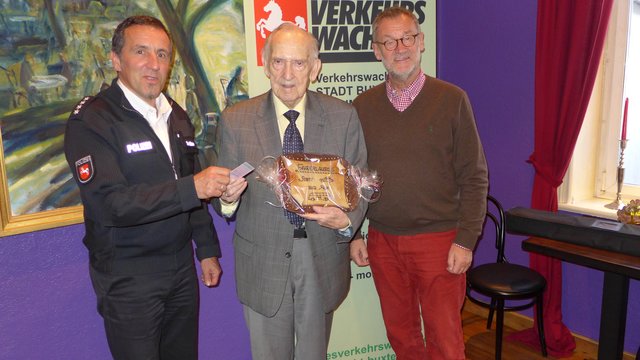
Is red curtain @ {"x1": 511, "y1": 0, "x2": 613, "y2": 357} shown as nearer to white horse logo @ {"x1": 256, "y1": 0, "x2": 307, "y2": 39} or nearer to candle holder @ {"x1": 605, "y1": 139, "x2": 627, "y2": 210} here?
candle holder @ {"x1": 605, "y1": 139, "x2": 627, "y2": 210}

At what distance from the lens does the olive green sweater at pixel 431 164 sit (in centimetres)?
241

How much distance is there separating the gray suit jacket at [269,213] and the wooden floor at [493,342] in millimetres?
1872

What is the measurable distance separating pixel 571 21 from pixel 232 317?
9.38 ft

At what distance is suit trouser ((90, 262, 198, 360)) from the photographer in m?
1.94

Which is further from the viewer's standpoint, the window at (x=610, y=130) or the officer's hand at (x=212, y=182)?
the window at (x=610, y=130)

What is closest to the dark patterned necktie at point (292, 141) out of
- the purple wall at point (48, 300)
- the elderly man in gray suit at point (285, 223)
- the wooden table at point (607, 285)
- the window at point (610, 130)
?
the elderly man in gray suit at point (285, 223)

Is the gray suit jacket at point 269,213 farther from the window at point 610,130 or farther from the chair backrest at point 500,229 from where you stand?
the window at point 610,130

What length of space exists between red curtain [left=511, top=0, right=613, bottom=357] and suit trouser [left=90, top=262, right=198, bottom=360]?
8.11 feet

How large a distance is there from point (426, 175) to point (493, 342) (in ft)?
6.23

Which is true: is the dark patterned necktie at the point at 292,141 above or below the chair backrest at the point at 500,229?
above

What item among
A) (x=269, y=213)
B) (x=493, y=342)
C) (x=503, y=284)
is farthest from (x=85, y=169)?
(x=493, y=342)

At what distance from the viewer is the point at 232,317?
315cm

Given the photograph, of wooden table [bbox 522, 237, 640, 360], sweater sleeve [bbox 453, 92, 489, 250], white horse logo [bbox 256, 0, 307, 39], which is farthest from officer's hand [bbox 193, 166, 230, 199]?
wooden table [bbox 522, 237, 640, 360]

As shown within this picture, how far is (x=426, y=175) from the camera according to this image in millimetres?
2416
